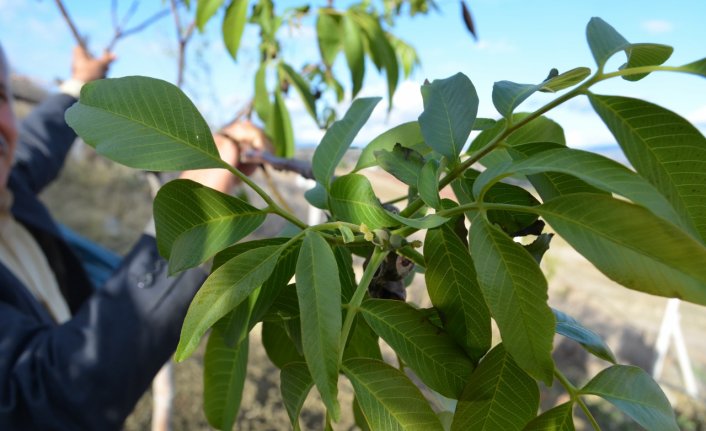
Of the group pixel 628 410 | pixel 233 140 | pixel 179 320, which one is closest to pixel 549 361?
pixel 628 410

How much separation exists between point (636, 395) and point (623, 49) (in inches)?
6.1

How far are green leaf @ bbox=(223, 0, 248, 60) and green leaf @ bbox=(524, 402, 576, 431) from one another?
0.82 m

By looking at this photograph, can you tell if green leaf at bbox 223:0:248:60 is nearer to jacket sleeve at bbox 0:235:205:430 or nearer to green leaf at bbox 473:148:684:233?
jacket sleeve at bbox 0:235:205:430

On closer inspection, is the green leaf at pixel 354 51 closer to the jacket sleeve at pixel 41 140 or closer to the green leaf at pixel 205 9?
the green leaf at pixel 205 9

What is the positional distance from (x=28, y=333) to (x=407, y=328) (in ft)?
3.09

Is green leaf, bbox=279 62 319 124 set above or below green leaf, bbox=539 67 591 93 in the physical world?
above

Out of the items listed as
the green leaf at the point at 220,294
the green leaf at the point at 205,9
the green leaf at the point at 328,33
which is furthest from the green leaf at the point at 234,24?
the green leaf at the point at 220,294

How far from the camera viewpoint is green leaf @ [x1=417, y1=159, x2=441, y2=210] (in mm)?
251

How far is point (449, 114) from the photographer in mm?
281

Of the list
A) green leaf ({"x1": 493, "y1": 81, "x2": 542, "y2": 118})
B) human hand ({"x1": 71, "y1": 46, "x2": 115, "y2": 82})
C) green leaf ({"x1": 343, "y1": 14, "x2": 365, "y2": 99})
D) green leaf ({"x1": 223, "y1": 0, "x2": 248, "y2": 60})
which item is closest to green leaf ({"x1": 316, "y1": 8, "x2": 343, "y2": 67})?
green leaf ({"x1": 343, "y1": 14, "x2": 365, "y2": 99})

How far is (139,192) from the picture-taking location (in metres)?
4.68

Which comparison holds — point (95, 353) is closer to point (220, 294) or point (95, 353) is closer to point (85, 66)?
point (220, 294)

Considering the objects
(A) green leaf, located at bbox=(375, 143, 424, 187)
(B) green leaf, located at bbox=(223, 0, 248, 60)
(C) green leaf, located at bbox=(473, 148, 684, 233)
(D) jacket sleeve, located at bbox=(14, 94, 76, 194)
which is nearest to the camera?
(C) green leaf, located at bbox=(473, 148, 684, 233)

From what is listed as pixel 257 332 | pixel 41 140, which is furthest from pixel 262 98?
pixel 257 332
